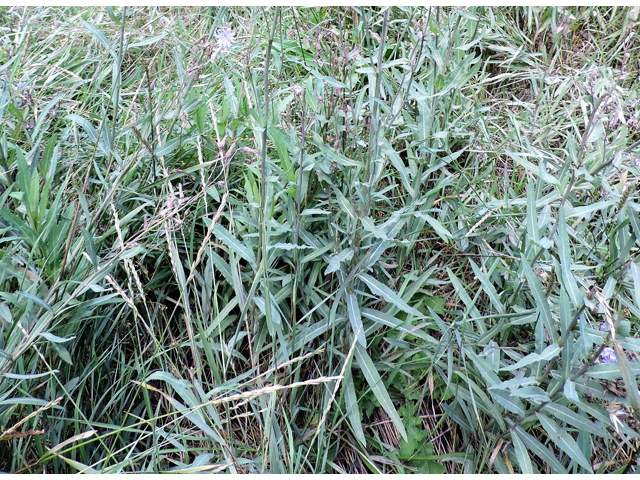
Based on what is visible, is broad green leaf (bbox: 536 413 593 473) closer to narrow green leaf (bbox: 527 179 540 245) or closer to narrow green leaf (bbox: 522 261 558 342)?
narrow green leaf (bbox: 522 261 558 342)

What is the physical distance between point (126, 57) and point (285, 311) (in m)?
1.79

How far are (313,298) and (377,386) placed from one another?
0.37 meters

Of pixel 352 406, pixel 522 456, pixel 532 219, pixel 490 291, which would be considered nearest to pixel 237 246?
pixel 352 406

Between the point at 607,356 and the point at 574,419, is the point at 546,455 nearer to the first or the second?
the point at 574,419

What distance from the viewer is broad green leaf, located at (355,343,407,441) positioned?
142 cm

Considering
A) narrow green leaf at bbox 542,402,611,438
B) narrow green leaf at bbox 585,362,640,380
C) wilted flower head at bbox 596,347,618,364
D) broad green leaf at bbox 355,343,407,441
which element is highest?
narrow green leaf at bbox 585,362,640,380

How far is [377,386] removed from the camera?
4.76 feet

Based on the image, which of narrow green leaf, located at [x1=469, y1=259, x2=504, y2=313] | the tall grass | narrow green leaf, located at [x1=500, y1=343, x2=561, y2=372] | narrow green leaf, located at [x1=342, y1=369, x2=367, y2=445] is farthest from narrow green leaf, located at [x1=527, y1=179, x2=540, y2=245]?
narrow green leaf, located at [x1=342, y1=369, x2=367, y2=445]

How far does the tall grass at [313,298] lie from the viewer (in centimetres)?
129

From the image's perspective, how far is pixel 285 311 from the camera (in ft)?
5.28
